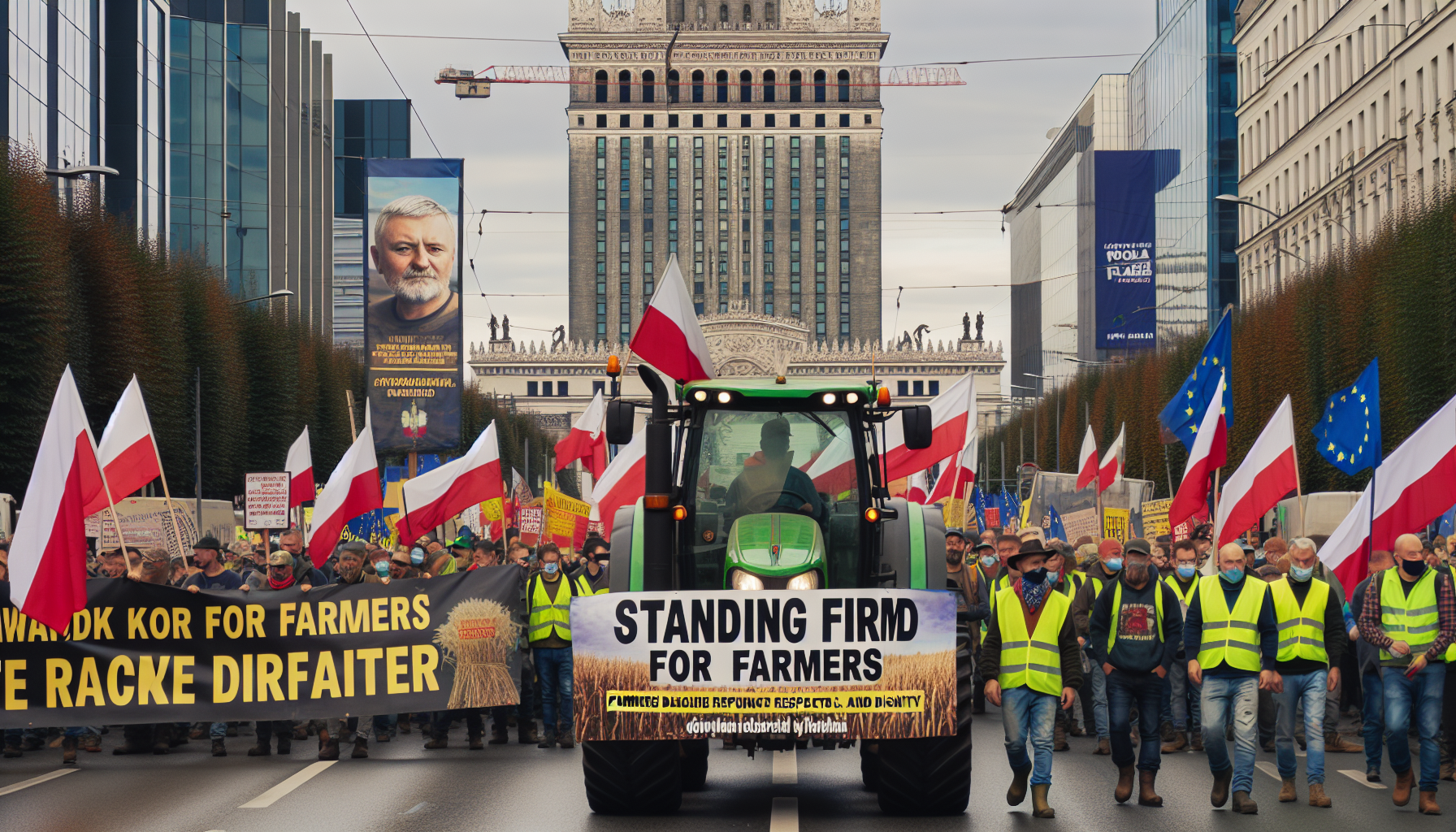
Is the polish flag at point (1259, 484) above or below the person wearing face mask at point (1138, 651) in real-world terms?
above

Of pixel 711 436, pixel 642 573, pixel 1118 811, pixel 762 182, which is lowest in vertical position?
pixel 1118 811

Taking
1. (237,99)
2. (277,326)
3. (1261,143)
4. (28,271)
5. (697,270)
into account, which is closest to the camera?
(28,271)

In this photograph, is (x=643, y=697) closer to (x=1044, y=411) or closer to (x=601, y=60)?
(x=1044, y=411)

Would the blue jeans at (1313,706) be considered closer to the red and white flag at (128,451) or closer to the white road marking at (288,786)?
the white road marking at (288,786)

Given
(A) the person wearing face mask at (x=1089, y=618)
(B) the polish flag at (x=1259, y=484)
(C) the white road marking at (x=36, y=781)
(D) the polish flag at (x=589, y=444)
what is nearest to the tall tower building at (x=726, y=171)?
(D) the polish flag at (x=589, y=444)

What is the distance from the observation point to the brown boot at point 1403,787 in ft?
38.2

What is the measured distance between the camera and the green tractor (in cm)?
1072

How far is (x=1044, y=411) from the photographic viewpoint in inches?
3477

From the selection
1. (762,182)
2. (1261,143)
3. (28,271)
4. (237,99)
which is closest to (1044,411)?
(1261,143)

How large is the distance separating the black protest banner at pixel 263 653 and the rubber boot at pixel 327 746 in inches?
10.8

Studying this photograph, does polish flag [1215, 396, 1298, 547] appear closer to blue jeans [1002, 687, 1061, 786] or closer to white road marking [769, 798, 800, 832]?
blue jeans [1002, 687, 1061, 786]

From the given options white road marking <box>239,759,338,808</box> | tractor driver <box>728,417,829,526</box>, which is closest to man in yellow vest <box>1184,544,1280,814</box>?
tractor driver <box>728,417,829,526</box>

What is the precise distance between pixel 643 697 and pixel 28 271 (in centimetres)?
2590

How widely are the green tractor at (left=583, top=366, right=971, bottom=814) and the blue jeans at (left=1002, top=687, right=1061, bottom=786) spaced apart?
0.43m
